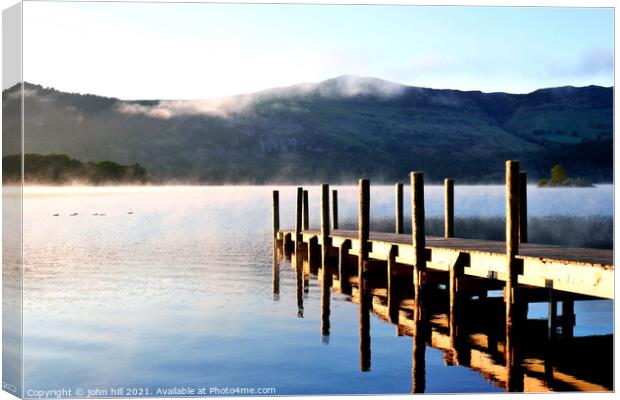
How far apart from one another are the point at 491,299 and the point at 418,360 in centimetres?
464

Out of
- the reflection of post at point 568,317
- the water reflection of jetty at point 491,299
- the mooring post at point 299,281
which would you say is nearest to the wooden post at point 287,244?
the mooring post at point 299,281

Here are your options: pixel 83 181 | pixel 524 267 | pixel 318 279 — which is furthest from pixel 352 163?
pixel 524 267

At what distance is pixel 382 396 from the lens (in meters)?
13.9

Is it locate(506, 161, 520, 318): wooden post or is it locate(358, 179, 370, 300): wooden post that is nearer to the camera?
locate(506, 161, 520, 318): wooden post

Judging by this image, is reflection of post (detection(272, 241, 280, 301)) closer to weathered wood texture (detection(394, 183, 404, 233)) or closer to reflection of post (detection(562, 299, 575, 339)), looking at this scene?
weathered wood texture (detection(394, 183, 404, 233))

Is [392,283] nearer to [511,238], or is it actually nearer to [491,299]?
[491,299]

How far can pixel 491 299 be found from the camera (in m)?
20.9

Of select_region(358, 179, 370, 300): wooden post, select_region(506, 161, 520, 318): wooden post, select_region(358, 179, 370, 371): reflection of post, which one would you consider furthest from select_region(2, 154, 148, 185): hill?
select_region(506, 161, 520, 318): wooden post

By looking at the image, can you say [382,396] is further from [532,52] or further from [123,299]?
[532,52]

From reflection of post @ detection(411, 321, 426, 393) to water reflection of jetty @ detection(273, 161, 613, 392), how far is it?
0.06ft

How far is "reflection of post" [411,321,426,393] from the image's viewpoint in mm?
15414

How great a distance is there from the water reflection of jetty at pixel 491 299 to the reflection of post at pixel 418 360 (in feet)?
0.06

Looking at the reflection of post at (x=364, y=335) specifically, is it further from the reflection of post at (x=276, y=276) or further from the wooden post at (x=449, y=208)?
the wooden post at (x=449, y=208)

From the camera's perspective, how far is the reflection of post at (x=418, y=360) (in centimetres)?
1541
